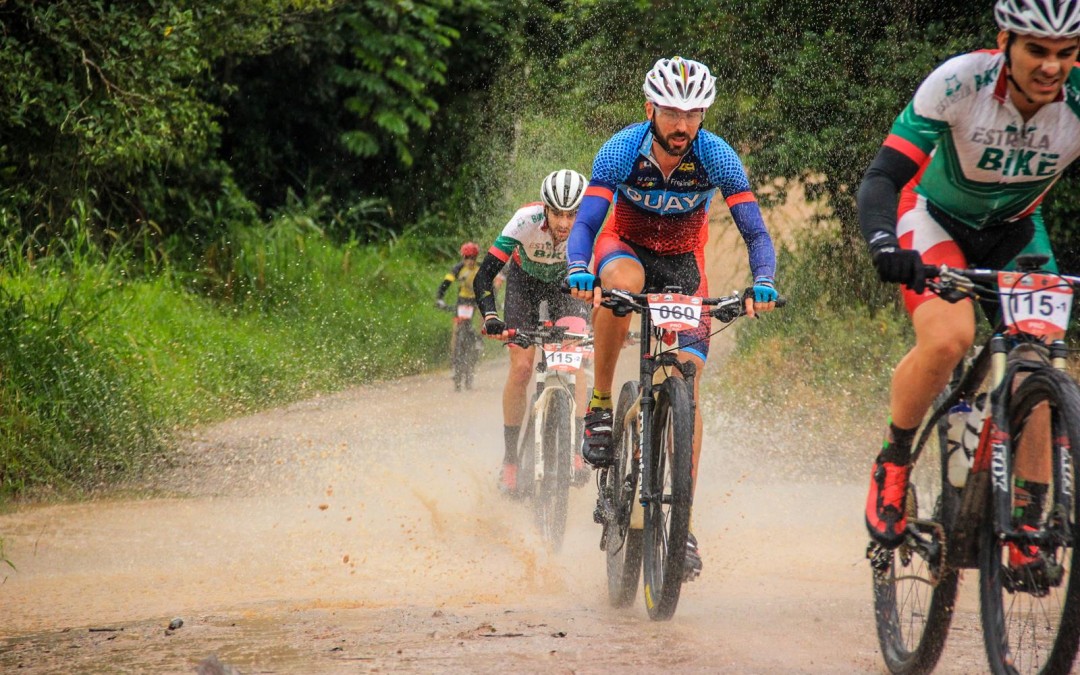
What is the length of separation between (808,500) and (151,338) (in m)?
6.55

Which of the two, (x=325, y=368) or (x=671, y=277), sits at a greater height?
(x=671, y=277)

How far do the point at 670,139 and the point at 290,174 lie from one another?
594 inches

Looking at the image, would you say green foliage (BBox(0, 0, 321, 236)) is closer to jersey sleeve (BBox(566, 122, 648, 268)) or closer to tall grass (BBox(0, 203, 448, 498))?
tall grass (BBox(0, 203, 448, 498))

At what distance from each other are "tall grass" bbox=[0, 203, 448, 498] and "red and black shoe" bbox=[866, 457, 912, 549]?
613 centimetres

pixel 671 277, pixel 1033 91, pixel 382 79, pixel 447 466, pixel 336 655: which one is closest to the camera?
pixel 1033 91

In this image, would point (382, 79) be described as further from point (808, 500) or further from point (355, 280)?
point (808, 500)

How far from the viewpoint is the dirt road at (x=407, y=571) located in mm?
4461

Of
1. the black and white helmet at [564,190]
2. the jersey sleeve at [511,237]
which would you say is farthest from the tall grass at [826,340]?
the black and white helmet at [564,190]

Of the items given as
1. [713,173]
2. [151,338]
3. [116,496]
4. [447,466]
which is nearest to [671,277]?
[713,173]

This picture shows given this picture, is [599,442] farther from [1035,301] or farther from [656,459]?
[1035,301]

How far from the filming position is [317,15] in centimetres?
1794

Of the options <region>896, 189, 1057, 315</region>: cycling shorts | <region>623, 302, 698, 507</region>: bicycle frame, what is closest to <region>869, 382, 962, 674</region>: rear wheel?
<region>896, 189, 1057, 315</region>: cycling shorts

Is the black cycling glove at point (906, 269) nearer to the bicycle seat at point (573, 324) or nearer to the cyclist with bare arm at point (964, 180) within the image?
the cyclist with bare arm at point (964, 180)

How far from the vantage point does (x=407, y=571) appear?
6352mm
